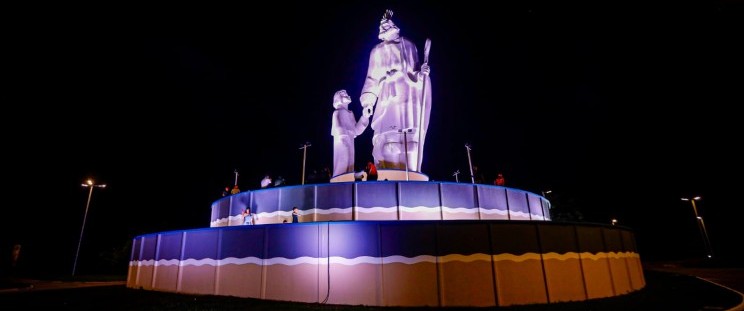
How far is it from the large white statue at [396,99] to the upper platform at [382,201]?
5349 millimetres

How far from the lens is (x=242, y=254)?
46.5ft

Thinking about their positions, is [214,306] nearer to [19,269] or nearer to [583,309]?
[583,309]

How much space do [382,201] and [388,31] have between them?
13334 millimetres

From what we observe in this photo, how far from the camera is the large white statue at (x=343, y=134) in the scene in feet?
78.3

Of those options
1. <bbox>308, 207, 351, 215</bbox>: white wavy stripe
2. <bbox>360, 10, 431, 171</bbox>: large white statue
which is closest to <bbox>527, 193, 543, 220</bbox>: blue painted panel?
<bbox>360, 10, 431, 171</bbox>: large white statue

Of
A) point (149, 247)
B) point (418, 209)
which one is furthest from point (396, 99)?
point (149, 247)

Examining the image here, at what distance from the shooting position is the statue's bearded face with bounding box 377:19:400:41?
85.8 ft

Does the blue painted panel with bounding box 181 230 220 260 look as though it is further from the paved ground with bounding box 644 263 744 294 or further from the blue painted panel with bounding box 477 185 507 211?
the paved ground with bounding box 644 263 744 294

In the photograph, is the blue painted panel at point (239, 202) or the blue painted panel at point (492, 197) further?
the blue painted panel at point (239, 202)

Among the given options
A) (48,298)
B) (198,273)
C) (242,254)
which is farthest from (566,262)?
(48,298)

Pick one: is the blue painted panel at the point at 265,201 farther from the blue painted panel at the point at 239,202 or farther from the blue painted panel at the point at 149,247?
the blue painted panel at the point at 149,247

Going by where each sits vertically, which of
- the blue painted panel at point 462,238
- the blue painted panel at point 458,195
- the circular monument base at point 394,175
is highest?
the circular monument base at point 394,175

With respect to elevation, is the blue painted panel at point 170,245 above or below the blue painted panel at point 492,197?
below

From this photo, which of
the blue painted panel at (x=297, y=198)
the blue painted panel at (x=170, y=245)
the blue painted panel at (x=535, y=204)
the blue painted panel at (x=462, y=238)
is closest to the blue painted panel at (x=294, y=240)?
the blue painted panel at (x=462, y=238)
